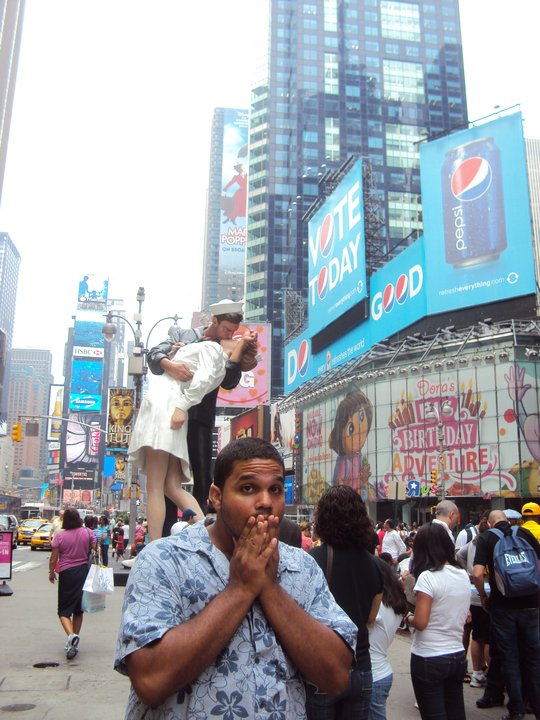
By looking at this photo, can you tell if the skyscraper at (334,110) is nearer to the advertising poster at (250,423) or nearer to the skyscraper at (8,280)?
the advertising poster at (250,423)

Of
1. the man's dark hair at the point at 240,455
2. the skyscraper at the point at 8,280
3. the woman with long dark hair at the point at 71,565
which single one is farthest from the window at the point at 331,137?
the man's dark hair at the point at 240,455

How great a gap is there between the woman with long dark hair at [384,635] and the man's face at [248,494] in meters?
2.07

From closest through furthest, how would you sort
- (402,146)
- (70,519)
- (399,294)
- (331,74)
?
(70,519) < (399,294) < (402,146) < (331,74)

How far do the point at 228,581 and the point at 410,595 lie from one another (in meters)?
3.60

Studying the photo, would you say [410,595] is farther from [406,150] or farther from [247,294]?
[406,150]

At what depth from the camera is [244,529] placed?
1.85 metres

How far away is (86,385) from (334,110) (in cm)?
5769

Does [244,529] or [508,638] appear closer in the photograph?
[244,529]

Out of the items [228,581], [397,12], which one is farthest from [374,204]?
[397,12]

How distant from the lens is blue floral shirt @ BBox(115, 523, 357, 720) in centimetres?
177

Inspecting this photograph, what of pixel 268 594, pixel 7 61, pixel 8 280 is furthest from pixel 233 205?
pixel 268 594

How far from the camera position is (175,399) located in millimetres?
6109

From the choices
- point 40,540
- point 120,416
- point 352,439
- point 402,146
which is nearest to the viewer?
point 120,416

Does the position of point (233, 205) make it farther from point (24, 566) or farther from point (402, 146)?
point (24, 566)
